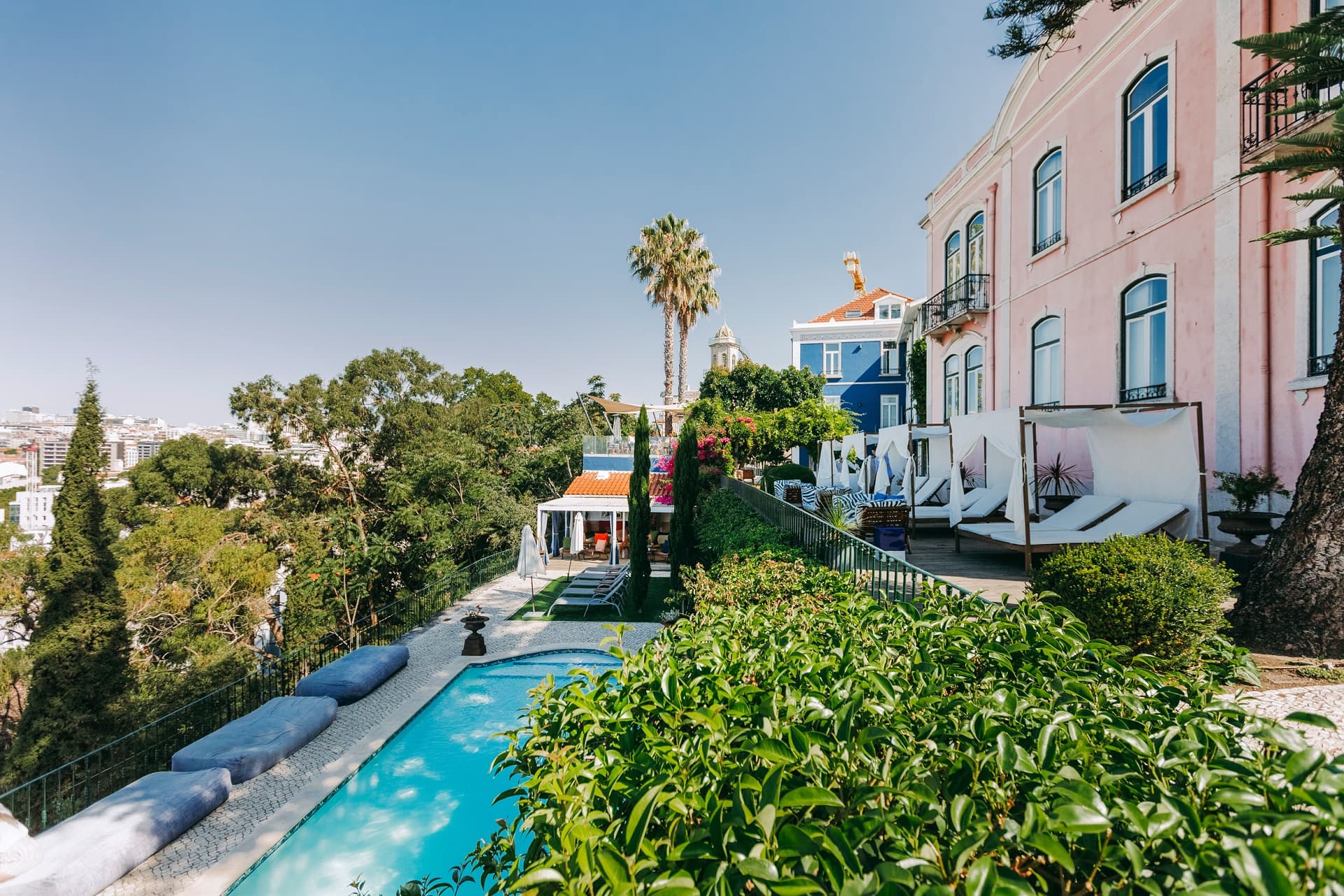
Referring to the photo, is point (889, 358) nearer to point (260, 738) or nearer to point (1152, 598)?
point (1152, 598)

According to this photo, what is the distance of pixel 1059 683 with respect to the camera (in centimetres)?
205

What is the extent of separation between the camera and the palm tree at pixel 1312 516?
198 inches

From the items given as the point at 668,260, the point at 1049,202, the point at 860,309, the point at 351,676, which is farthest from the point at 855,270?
the point at 351,676

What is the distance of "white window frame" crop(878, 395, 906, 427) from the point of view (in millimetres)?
35250

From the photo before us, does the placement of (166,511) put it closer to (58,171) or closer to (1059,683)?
(58,171)

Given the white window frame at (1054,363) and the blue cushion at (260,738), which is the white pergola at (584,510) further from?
the blue cushion at (260,738)

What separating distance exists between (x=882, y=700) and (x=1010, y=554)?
9941mm

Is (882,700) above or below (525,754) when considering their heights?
above

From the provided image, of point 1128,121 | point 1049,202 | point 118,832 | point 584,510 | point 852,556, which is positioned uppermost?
point 1128,121

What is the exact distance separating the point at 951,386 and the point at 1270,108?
10057 mm

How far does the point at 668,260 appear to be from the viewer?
3067 cm

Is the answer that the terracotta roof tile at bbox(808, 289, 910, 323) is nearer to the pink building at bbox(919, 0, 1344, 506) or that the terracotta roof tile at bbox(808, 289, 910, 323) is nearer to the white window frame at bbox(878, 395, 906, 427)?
the white window frame at bbox(878, 395, 906, 427)

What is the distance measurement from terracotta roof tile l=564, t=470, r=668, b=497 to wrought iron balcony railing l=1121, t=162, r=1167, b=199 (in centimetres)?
1751

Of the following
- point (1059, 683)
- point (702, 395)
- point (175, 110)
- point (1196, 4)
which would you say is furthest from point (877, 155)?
point (702, 395)
